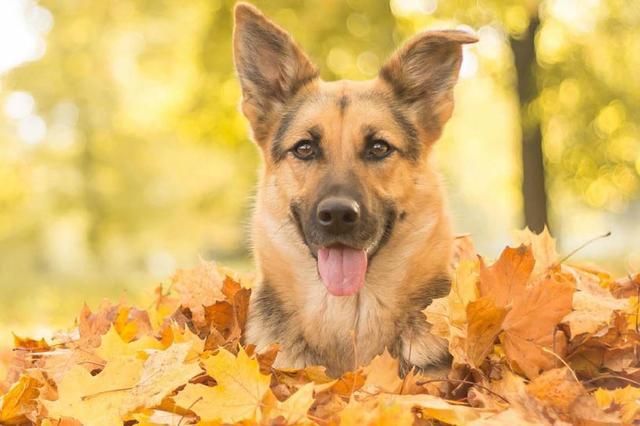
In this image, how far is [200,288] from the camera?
3225 millimetres

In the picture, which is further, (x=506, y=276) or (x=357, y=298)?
(x=357, y=298)

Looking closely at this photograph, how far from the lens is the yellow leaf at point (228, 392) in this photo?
212 centimetres

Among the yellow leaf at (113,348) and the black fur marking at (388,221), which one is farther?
the black fur marking at (388,221)

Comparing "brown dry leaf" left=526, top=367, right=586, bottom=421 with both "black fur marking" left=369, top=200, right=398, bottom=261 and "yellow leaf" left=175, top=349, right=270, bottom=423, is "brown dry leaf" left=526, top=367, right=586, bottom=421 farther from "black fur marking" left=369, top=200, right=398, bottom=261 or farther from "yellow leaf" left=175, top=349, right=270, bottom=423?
"black fur marking" left=369, top=200, right=398, bottom=261

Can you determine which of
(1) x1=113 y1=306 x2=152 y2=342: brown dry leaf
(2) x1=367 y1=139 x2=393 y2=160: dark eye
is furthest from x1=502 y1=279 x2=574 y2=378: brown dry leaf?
(1) x1=113 y1=306 x2=152 y2=342: brown dry leaf

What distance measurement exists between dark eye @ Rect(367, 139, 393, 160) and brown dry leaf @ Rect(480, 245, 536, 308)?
3.81 feet

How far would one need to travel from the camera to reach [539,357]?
2424 millimetres

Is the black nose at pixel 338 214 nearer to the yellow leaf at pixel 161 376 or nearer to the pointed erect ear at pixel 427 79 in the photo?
the pointed erect ear at pixel 427 79

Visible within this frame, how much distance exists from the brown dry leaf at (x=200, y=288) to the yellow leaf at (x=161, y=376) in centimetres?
76

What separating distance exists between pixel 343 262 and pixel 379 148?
618 mm

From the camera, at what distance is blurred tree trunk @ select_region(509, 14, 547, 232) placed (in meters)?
13.6

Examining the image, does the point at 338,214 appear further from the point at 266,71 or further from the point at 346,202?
the point at 266,71

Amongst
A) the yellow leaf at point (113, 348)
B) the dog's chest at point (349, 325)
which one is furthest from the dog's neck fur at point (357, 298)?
the yellow leaf at point (113, 348)

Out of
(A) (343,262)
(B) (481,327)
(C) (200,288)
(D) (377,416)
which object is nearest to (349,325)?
(A) (343,262)
